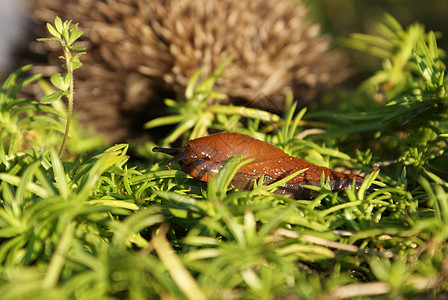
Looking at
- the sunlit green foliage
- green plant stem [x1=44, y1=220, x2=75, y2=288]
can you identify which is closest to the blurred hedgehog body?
the sunlit green foliage

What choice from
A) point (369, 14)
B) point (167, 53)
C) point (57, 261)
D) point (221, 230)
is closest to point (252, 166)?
point (221, 230)

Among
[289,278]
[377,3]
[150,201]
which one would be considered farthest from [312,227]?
[377,3]

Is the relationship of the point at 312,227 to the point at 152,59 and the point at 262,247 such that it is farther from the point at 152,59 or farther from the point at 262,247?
the point at 152,59

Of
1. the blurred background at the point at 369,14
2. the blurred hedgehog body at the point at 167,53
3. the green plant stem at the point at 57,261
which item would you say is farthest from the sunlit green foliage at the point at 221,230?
the blurred background at the point at 369,14

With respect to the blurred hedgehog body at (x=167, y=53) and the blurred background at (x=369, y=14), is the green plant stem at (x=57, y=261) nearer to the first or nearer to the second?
the blurred hedgehog body at (x=167, y=53)

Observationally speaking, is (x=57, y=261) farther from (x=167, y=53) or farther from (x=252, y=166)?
(x=167, y=53)

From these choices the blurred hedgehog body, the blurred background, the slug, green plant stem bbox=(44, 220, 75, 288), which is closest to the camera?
green plant stem bbox=(44, 220, 75, 288)

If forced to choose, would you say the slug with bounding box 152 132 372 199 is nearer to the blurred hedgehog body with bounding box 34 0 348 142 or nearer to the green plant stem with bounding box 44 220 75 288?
the green plant stem with bounding box 44 220 75 288

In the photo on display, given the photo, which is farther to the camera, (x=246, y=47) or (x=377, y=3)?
(x=377, y=3)
